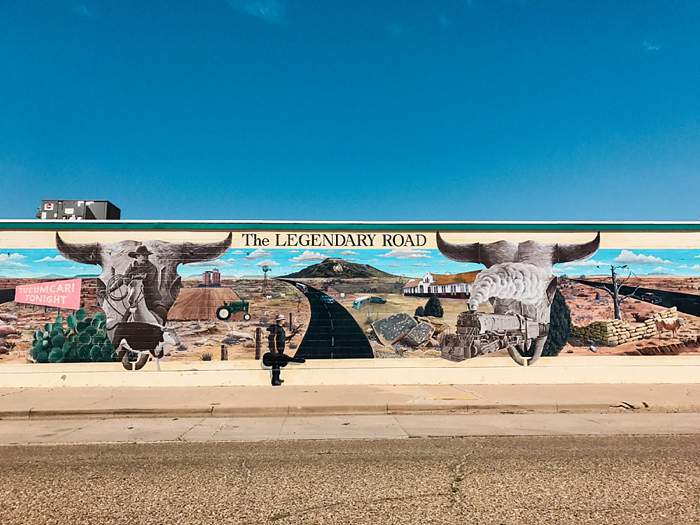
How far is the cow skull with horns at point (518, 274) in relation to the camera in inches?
521

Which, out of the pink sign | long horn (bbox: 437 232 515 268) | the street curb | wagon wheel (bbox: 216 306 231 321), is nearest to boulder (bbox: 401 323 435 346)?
long horn (bbox: 437 232 515 268)

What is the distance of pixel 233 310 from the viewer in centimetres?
1284

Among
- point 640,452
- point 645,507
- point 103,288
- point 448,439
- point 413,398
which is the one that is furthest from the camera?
point 103,288

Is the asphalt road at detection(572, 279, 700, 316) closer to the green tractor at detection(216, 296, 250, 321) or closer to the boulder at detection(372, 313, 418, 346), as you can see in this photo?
the boulder at detection(372, 313, 418, 346)

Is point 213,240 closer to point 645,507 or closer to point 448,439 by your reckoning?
point 448,439

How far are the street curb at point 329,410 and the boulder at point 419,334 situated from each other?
10.7ft

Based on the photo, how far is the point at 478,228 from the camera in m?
13.4

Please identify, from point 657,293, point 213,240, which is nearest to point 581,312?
point 657,293

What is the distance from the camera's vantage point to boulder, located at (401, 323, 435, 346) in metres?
13.0

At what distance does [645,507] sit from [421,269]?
355 inches

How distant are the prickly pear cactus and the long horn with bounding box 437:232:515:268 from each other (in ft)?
30.5

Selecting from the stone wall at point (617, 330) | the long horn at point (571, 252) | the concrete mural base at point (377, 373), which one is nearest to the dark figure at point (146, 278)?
the concrete mural base at point (377, 373)

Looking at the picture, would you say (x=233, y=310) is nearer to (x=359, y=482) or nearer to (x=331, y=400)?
(x=331, y=400)

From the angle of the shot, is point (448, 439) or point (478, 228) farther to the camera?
point (478, 228)
